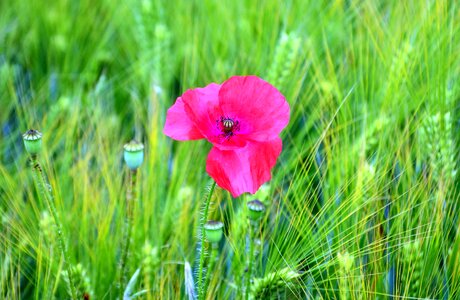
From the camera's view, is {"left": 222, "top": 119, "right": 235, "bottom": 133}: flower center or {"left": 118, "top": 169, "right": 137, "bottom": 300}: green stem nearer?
{"left": 222, "top": 119, "right": 235, "bottom": 133}: flower center

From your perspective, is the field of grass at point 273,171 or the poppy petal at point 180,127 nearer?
the poppy petal at point 180,127

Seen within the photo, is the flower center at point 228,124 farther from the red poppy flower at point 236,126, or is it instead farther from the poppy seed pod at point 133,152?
the poppy seed pod at point 133,152

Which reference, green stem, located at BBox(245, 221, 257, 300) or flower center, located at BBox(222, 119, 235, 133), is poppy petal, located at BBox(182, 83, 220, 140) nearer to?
flower center, located at BBox(222, 119, 235, 133)

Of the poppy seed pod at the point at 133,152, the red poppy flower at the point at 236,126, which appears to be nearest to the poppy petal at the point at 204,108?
the red poppy flower at the point at 236,126

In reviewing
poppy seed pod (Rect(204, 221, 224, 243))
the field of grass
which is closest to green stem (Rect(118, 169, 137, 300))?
the field of grass

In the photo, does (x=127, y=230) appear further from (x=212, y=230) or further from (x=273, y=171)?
(x=273, y=171)

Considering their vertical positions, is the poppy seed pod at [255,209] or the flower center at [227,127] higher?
→ the flower center at [227,127]


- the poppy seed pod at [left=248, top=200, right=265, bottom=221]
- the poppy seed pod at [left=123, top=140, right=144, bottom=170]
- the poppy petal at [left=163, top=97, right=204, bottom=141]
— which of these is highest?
the poppy seed pod at [left=123, top=140, right=144, bottom=170]
